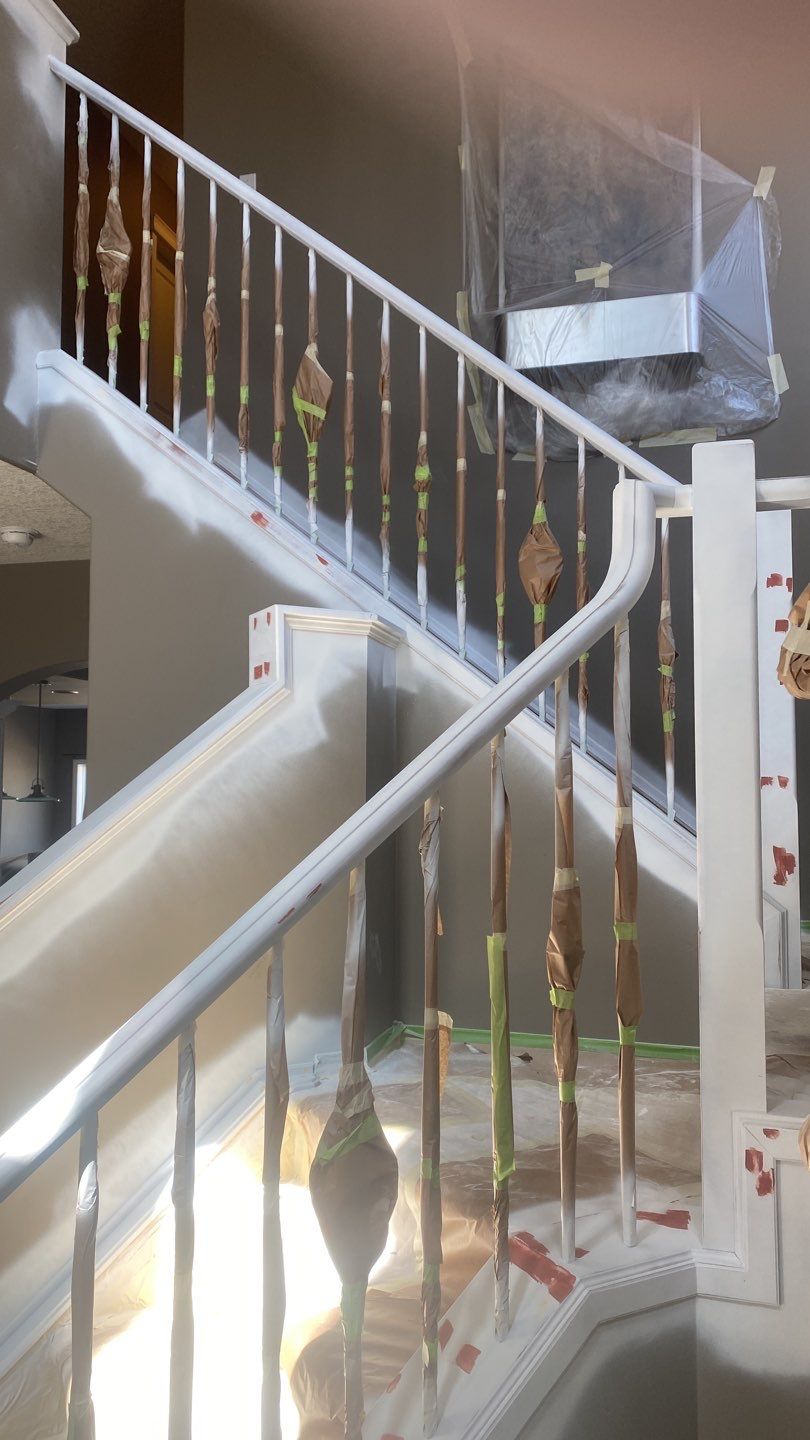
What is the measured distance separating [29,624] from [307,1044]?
374 cm

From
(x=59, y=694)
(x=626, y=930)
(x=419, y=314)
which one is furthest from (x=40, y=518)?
(x=59, y=694)

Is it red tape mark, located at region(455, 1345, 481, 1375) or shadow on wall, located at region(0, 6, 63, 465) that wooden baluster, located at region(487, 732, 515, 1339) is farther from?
shadow on wall, located at region(0, 6, 63, 465)

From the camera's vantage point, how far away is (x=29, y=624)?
205 inches

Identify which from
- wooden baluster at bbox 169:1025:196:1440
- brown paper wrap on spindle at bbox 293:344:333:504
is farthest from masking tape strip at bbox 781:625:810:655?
brown paper wrap on spindle at bbox 293:344:333:504

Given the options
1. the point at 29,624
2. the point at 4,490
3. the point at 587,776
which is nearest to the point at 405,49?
the point at 4,490

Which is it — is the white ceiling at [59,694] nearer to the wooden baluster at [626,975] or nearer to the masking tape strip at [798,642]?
the wooden baluster at [626,975]

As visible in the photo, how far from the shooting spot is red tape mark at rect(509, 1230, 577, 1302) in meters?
1.25

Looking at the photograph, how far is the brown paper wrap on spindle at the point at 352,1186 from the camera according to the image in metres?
1.00

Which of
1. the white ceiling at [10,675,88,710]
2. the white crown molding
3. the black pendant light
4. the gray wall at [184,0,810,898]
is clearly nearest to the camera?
the white crown molding

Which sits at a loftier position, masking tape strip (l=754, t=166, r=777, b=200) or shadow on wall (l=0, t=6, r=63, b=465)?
masking tape strip (l=754, t=166, r=777, b=200)

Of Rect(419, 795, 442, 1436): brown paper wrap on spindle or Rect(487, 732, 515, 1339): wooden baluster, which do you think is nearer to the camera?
Rect(419, 795, 442, 1436): brown paper wrap on spindle

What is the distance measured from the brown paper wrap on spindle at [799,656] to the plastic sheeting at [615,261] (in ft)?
7.89

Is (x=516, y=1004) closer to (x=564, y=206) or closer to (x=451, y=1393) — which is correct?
(x=451, y=1393)

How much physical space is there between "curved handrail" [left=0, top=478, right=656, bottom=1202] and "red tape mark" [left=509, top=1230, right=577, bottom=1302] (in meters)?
0.63
